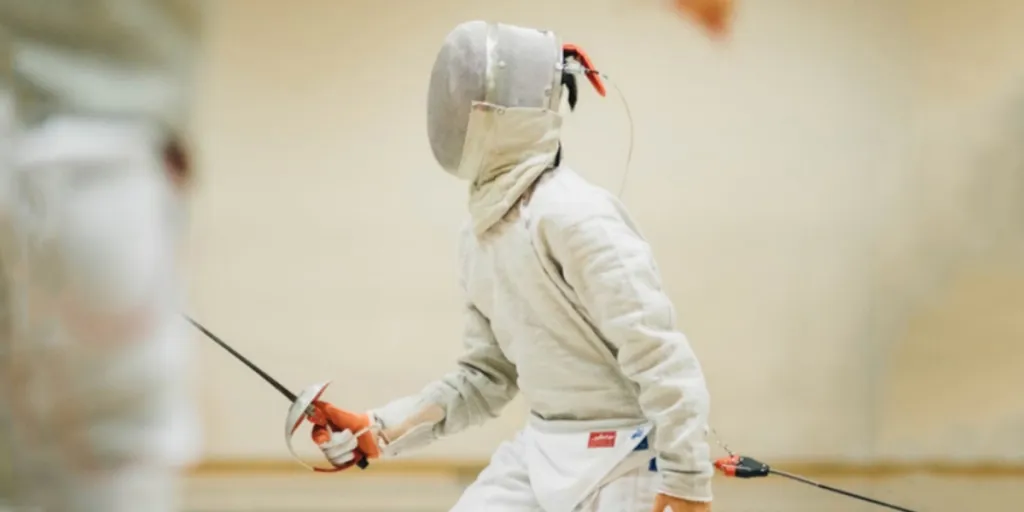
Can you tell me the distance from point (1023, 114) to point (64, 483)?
2222 millimetres

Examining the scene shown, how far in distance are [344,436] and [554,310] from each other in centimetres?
38

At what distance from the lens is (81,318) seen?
0.48m

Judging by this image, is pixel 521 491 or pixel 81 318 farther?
pixel 521 491

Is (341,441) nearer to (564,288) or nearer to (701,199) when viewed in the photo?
(564,288)

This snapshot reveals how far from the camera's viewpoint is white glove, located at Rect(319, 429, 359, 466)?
133cm

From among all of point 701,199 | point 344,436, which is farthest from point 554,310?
point 701,199

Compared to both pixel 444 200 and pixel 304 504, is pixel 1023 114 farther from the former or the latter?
pixel 304 504

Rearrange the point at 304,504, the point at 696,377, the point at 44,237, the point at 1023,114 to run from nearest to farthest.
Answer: the point at 44,237
the point at 696,377
the point at 304,504
the point at 1023,114

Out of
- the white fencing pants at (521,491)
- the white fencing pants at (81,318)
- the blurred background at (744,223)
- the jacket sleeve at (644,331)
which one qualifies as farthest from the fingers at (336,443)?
the white fencing pants at (81,318)

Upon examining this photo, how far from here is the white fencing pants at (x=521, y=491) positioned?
115cm

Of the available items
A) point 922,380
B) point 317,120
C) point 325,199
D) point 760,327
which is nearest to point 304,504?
point 325,199

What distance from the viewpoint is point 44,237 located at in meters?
0.49

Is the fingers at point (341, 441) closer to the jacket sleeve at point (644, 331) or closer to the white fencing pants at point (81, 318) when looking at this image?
the jacket sleeve at point (644, 331)

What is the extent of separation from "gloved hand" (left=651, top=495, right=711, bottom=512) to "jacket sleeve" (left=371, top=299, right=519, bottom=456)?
0.40m
